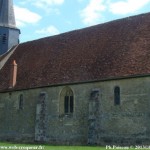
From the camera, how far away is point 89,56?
25.0 meters

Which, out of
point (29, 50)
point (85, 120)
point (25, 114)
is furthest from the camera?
point (29, 50)

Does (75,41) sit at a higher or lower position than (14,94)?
higher

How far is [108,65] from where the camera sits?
23156 mm

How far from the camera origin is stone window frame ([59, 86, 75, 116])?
2419 cm

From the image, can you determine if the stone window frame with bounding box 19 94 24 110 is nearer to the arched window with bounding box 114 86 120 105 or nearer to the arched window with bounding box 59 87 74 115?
the arched window with bounding box 59 87 74 115

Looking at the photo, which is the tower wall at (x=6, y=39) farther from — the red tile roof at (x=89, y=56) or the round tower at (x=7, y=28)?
the red tile roof at (x=89, y=56)

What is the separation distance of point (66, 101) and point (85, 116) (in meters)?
2.31

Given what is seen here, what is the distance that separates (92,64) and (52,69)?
389 cm

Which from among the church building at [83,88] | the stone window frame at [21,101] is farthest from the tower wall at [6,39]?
the stone window frame at [21,101]

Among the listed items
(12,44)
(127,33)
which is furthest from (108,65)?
(12,44)

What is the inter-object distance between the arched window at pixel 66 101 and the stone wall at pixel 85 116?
235mm

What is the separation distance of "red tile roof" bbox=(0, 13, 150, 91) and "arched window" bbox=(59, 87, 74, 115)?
31.1 inches

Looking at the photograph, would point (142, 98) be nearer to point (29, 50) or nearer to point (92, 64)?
point (92, 64)

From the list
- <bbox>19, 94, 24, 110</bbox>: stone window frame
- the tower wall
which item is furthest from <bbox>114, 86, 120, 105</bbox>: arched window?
the tower wall
